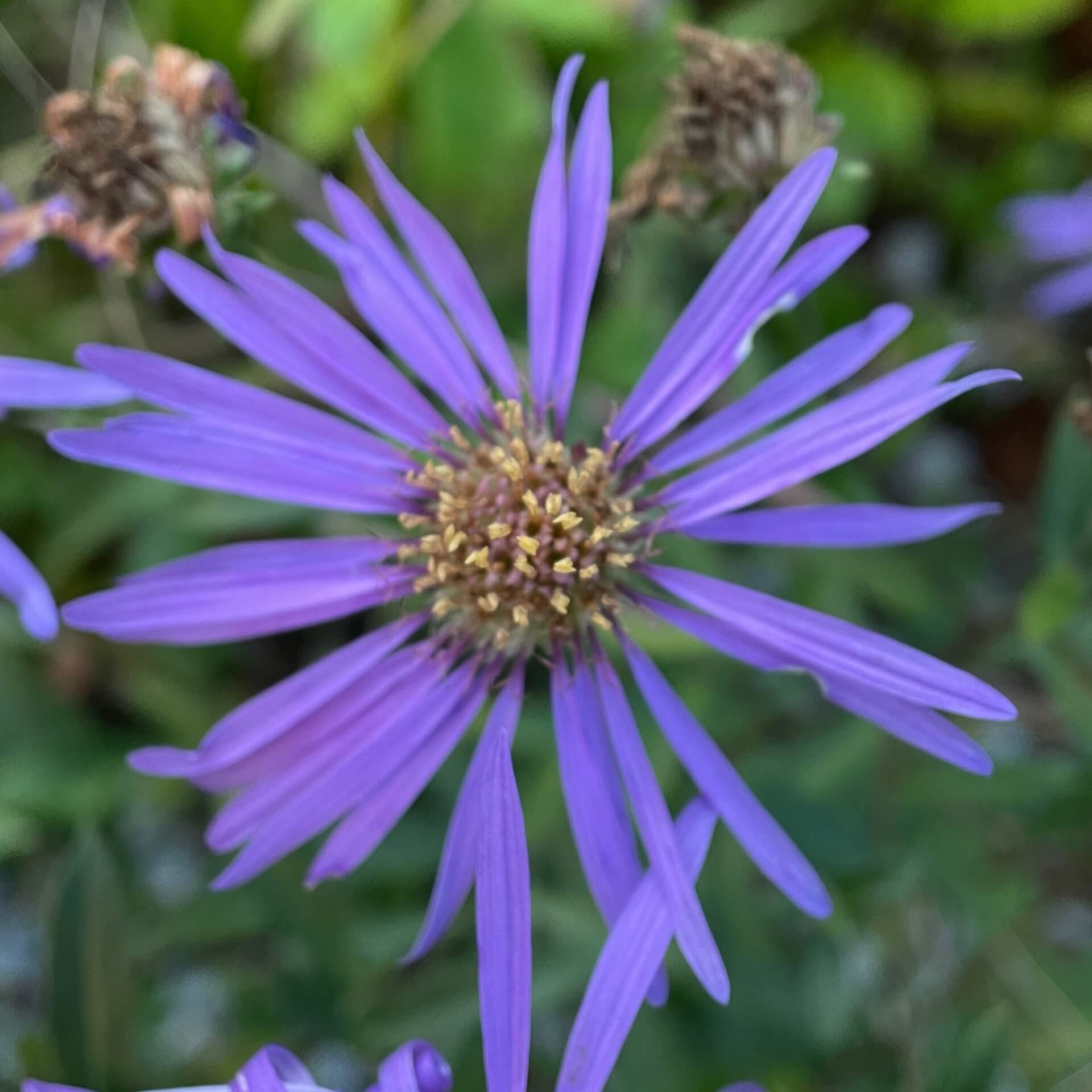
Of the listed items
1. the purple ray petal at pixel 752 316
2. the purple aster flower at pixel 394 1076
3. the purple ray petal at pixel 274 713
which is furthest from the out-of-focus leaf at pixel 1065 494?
the purple aster flower at pixel 394 1076

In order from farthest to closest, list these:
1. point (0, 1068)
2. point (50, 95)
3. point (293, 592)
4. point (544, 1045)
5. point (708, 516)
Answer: point (50, 95) < point (0, 1068) < point (544, 1045) < point (293, 592) < point (708, 516)

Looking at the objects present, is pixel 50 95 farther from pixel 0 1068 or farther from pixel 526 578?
pixel 0 1068

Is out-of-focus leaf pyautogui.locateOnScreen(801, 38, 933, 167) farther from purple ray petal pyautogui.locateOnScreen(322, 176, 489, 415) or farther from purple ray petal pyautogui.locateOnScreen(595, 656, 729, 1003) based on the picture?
purple ray petal pyautogui.locateOnScreen(595, 656, 729, 1003)

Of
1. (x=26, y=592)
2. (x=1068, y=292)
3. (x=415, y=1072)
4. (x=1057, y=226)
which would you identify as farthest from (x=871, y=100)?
(x=415, y=1072)

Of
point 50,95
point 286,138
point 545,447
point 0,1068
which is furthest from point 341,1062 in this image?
point 50,95

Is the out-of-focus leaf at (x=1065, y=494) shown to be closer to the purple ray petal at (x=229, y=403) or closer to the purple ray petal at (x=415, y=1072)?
the purple ray petal at (x=229, y=403)

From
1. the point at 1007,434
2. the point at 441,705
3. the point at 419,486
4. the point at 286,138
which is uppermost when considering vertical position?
the point at 286,138
